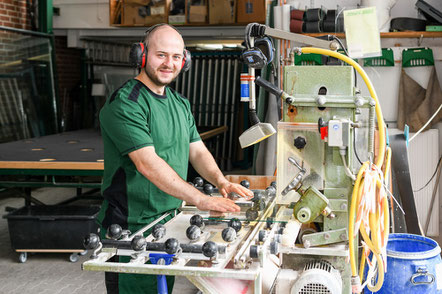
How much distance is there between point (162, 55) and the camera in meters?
2.37

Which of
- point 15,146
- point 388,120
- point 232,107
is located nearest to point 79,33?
point 232,107

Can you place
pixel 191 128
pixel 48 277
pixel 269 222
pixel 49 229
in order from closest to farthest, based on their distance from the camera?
1. pixel 269 222
2. pixel 191 128
3. pixel 48 277
4. pixel 49 229

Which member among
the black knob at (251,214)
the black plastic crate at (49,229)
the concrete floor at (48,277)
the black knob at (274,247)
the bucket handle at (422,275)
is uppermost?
the black knob at (251,214)

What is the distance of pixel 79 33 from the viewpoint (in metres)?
8.85

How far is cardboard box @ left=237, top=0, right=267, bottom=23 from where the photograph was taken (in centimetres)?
762

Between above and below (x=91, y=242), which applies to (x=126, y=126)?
above

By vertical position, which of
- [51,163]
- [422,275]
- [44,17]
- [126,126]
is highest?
[44,17]

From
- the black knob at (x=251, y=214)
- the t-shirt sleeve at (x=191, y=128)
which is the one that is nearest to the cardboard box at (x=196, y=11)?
the t-shirt sleeve at (x=191, y=128)

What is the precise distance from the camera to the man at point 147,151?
2.20 meters

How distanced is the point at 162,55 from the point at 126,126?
369 mm

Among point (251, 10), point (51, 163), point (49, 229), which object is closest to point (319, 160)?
point (51, 163)

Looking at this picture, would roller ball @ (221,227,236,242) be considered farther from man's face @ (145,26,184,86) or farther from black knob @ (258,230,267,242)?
man's face @ (145,26,184,86)

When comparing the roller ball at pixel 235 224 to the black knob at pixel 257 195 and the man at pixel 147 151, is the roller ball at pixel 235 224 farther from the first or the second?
the black knob at pixel 257 195

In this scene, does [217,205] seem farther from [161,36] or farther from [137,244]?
[161,36]
